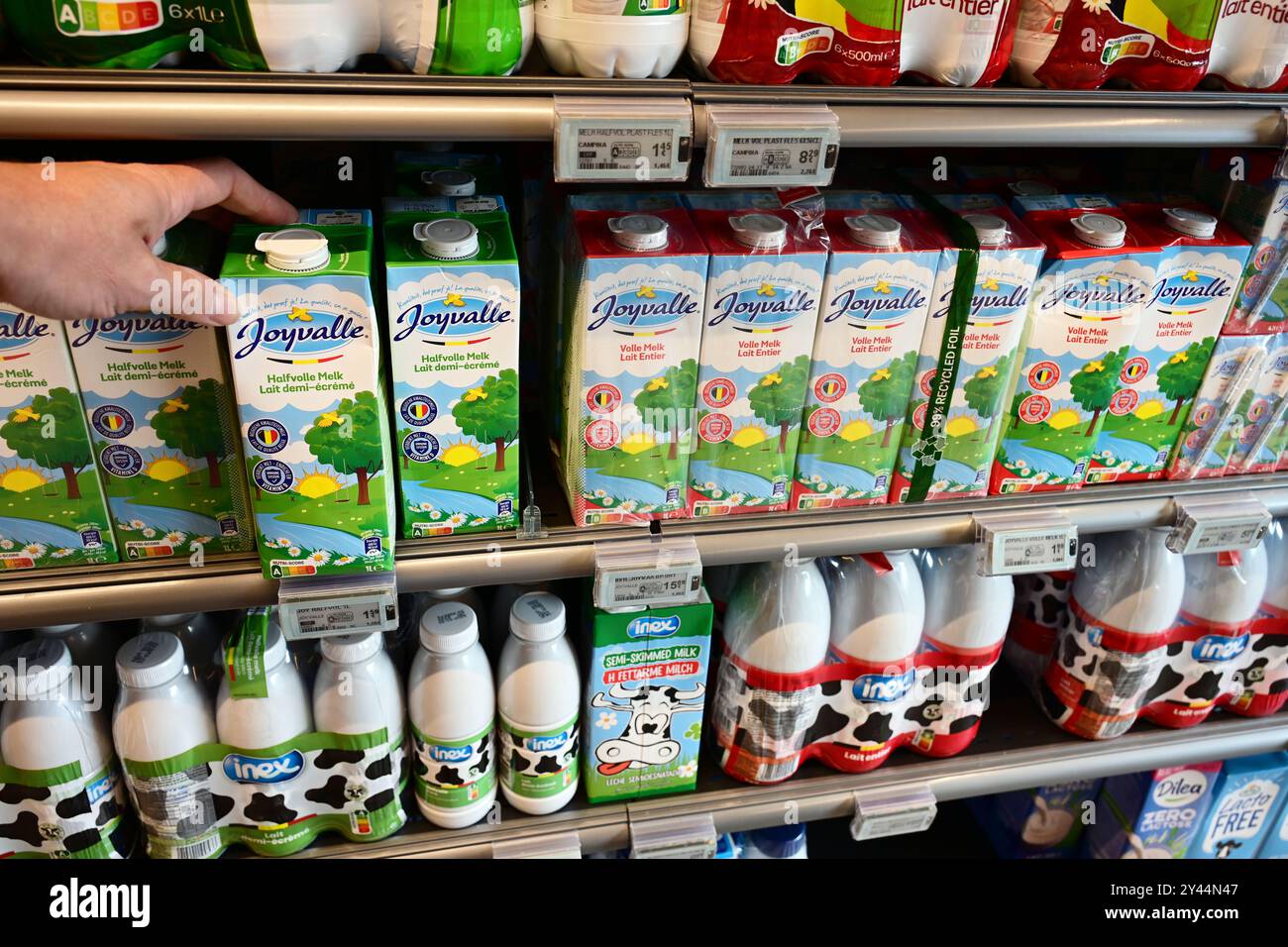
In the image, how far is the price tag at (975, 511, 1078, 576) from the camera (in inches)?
52.1

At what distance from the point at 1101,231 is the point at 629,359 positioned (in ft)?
1.96

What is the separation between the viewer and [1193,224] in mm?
1251

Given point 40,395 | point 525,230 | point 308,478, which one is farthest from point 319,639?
point 525,230

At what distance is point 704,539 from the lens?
1259 mm

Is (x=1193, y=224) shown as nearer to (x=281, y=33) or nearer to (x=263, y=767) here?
(x=281, y=33)

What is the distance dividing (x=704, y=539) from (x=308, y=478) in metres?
0.48

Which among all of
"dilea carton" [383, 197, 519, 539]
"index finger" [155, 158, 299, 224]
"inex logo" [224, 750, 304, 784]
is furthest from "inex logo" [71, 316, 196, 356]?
"inex logo" [224, 750, 304, 784]

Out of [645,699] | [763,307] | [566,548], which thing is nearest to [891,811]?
[645,699]

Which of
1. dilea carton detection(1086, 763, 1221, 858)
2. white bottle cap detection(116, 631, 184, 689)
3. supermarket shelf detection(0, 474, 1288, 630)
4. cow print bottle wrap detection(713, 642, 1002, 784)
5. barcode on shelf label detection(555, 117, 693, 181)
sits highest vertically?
barcode on shelf label detection(555, 117, 693, 181)

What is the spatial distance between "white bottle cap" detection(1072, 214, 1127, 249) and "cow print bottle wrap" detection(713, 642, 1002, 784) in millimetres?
619

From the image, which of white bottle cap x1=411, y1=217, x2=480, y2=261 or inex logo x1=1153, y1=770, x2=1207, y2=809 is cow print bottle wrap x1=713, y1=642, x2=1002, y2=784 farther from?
white bottle cap x1=411, y1=217, x2=480, y2=261

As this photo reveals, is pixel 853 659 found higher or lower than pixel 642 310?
lower

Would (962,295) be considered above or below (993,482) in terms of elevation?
above
